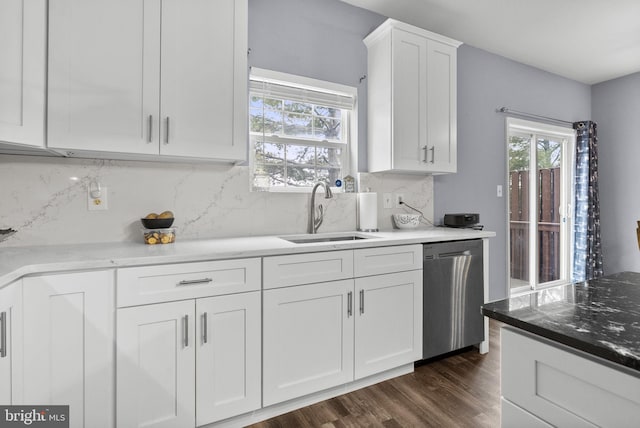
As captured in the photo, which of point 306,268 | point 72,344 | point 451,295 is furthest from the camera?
point 451,295

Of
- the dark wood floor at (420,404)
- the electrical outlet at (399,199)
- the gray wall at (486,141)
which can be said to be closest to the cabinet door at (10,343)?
the dark wood floor at (420,404)

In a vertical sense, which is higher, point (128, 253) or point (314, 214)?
point (314, 214)

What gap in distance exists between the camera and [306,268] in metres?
1.83

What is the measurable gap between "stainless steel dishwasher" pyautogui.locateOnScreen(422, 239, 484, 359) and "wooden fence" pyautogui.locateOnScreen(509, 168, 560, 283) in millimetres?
1697

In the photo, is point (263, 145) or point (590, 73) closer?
point (263, 145)

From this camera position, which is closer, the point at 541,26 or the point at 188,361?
the point at 188,361

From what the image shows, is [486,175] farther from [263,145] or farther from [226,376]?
[226,376]

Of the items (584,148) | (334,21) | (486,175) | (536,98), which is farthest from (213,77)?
(584,148)

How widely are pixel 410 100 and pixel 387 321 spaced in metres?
1.65

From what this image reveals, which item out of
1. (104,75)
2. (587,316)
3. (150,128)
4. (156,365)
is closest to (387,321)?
(156,365)

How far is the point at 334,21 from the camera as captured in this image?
104 inches

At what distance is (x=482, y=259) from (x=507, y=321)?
192 cm

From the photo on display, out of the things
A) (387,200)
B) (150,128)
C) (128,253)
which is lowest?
(128,253)

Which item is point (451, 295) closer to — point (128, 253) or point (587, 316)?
point (587, 316)
